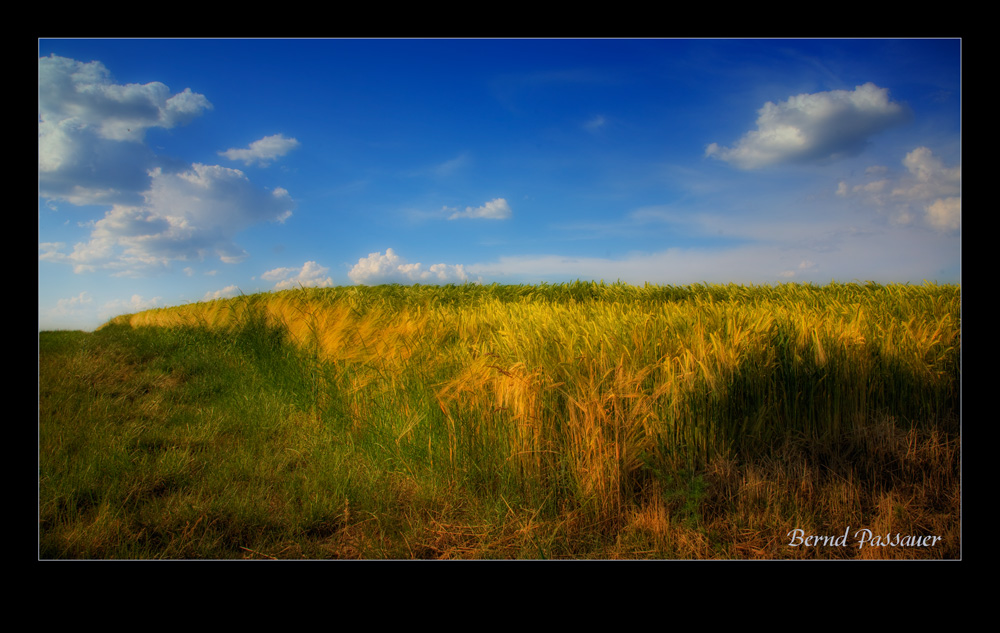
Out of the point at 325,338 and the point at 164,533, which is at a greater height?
the point at 325,338

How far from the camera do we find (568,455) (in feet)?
6.44

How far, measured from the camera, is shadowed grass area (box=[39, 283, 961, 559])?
1797 millimetres

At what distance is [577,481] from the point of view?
191 cm

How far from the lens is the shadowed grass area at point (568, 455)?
1797 mm

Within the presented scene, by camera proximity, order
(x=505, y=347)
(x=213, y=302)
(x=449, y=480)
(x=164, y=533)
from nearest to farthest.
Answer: (x=164, y=533)
(x=449, y=480)
(x=505, y=347)
(x=213, y=302)

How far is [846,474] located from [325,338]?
12.9 ft

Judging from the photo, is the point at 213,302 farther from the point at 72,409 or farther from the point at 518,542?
the point at 518,542

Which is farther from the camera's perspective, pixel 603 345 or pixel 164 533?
pixel 603 345
